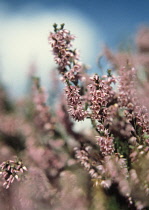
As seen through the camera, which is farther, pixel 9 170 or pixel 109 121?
pixel 109 121

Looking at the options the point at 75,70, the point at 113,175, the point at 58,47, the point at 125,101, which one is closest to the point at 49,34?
the point at 58,47

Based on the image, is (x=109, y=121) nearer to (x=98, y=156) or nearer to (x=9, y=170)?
(x=98, y=156)

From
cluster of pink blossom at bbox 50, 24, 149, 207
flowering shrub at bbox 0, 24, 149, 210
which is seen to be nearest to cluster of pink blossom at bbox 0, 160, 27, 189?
flowering shrub at bbox 0, 24, 149, 210

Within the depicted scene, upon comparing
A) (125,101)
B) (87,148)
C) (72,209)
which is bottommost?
(72,209)

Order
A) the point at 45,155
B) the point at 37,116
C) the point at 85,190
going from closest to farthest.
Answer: the point at 85,190 < the point at 45,155 < the point at 37,116

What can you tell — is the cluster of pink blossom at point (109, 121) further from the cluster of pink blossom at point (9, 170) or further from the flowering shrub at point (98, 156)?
the cluster of pink blossom at point (9, 170)

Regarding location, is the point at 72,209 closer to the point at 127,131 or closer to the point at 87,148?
the point at 87,148

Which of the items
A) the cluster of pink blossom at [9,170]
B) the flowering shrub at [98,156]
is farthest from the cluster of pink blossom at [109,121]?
the cluster of pink blossom at [9,170]

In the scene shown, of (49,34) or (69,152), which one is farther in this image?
(69,152)

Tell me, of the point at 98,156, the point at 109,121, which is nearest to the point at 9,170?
the point at 98,156

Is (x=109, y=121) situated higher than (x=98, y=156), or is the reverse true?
(x=109, y=121)

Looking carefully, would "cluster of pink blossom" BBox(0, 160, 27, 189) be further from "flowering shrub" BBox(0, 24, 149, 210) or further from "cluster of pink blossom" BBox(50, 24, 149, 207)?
"cluster of pink blossom" BBox(50, 24, 149, 207)
